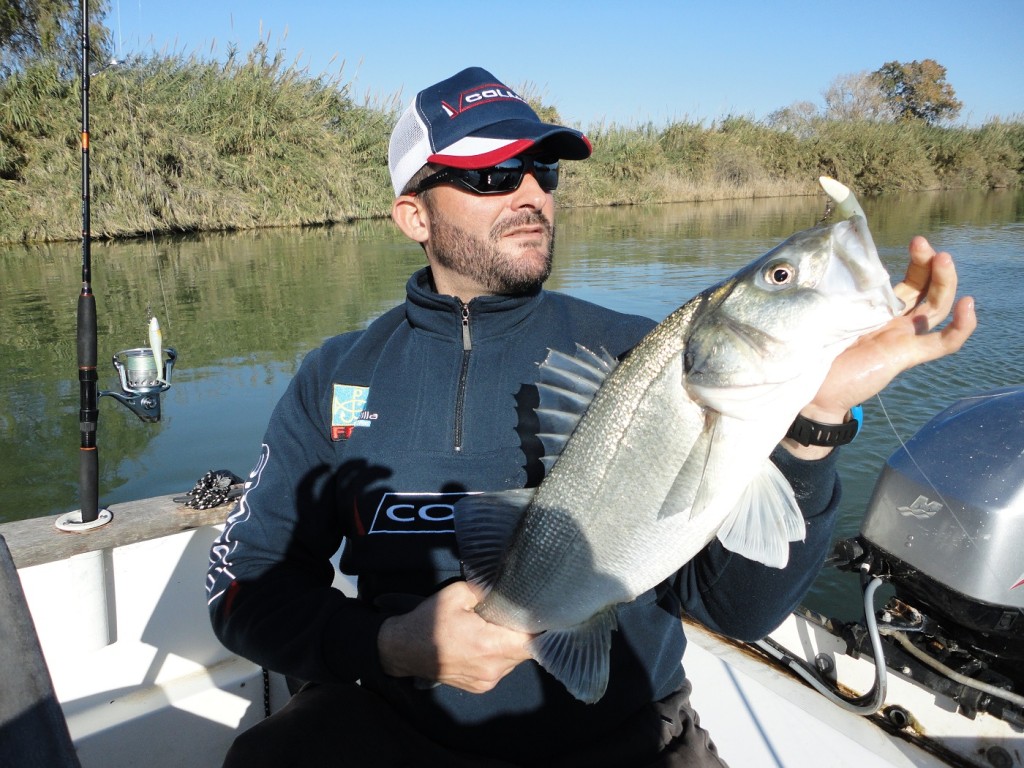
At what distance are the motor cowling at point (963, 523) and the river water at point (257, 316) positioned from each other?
259 mm

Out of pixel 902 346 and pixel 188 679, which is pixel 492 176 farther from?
pixel 188 679

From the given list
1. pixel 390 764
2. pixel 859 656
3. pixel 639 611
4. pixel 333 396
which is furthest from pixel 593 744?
pixel 859 656

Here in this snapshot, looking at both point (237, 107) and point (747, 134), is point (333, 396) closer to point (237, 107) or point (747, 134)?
point (237, 107)

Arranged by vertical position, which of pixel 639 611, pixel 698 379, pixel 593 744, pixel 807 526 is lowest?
pixel 593 744

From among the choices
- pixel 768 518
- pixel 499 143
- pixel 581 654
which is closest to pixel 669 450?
pixel 768 518

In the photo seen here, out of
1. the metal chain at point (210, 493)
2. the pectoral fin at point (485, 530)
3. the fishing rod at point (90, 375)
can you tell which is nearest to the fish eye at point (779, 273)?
the pectoral fin at point (485, 530)

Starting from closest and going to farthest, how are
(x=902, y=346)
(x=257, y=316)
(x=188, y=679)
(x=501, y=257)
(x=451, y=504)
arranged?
(x=902, y=346) < (x=451, y=504) < (x=501, y=257) < (x=188, y=679) < (x=257, y=316)

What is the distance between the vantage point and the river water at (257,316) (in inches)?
249

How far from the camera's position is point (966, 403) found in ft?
9.18

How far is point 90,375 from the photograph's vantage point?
329cm

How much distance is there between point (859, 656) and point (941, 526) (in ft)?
1.80

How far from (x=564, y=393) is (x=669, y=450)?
0.32 m

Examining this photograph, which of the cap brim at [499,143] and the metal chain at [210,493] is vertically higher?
the cap brim at [499,143]

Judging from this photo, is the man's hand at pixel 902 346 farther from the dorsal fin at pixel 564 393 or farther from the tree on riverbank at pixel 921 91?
the tree on riverbank at pixel 921 91
